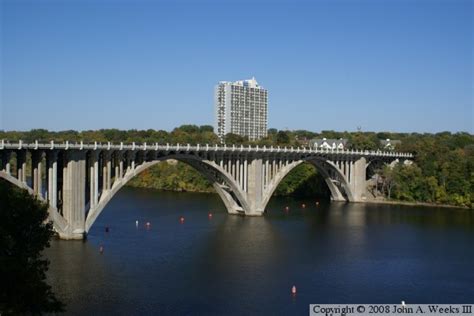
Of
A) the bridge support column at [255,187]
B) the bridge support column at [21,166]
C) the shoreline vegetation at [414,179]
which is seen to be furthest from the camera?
the shoreline vegetation at [414,179]

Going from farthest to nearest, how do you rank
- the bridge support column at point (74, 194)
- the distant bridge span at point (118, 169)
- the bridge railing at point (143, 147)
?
the bridge support column at point (74, 194)
the distant bridge span at point (118, 169)
the bridge railing at point (143, 147)

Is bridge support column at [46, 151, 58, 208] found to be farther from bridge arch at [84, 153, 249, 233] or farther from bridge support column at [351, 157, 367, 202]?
bridge support column at [351, 157, 367, 202]

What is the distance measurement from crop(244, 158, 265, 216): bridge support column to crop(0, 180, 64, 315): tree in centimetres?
4003

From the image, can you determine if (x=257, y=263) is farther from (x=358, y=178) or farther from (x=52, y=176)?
(x=358, y=178)

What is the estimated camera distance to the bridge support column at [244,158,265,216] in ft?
220

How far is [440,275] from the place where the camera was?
42125 mm

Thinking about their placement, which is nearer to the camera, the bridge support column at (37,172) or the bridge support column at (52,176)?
the bridge support column at (37,172)

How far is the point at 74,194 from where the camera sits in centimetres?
4681

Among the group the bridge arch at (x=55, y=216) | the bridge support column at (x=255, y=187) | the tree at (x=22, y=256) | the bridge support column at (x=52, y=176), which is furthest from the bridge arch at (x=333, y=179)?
the tree at (x=22, y=256)

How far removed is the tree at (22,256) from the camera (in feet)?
78.2

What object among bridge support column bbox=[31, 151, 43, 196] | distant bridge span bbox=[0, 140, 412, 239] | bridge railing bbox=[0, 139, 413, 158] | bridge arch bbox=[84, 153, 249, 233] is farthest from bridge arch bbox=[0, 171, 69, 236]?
bridge arch bbox=[84, 153, 249, 233]

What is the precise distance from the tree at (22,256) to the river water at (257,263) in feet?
21.3

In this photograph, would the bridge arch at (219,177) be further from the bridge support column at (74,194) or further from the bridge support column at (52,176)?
the bridge support column at (52,176)

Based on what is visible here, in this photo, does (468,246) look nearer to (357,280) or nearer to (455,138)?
(357,280)
